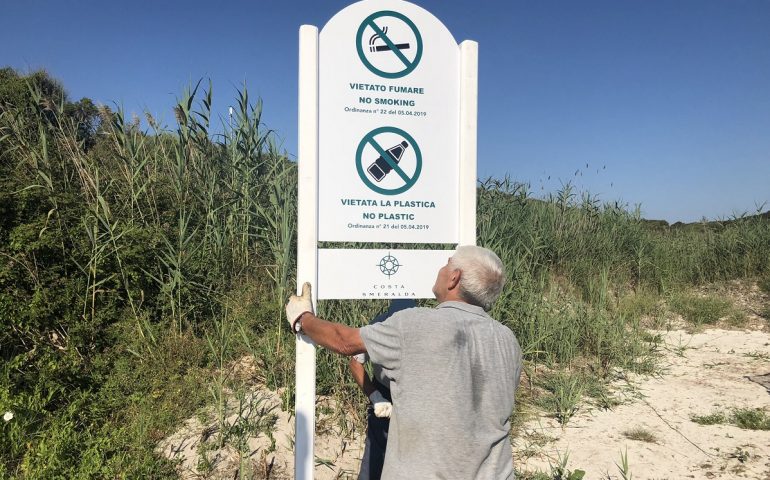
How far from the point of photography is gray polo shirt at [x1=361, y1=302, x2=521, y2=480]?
1.69 m

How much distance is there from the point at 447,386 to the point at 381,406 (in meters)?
0.66

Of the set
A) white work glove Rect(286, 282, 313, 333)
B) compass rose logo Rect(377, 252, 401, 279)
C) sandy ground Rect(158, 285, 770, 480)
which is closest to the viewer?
white work glove Rect(286, 282, 313, 333)

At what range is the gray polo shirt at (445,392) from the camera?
1688 mm

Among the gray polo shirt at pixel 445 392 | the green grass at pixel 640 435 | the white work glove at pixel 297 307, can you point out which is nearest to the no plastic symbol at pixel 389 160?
the white work glove at pixel 297 307

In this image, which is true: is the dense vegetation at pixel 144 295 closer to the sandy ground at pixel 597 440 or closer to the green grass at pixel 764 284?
the sandy ground at pixel 597 440

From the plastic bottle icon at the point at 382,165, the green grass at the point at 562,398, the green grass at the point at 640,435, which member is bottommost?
the green grass at the point at 640,435

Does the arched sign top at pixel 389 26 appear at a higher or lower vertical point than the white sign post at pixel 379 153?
higher

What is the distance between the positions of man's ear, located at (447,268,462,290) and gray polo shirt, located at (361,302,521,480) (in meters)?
0.13

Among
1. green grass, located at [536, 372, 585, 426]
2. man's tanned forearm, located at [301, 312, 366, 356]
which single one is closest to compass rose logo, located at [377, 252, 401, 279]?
man's tanned forearm, located at [301, 312, 366, 356]

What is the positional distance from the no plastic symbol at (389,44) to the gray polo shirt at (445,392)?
134 centimetres

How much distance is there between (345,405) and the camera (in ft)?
11.9

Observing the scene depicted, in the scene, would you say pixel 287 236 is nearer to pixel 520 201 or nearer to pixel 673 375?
pixel 673 375

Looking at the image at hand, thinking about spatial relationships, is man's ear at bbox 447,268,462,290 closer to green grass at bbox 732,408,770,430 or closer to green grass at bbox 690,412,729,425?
green grass at bbox 690,412,729,425

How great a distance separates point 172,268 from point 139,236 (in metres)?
0.39
